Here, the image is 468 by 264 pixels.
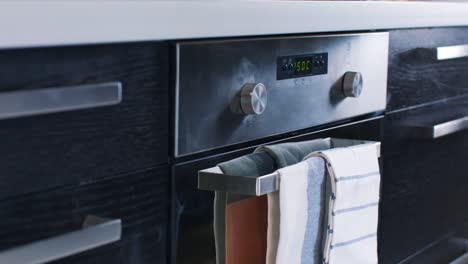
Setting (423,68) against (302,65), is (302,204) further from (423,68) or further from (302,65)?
(423,68)

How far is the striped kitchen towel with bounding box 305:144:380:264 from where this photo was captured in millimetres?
1165

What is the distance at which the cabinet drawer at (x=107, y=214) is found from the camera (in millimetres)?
847

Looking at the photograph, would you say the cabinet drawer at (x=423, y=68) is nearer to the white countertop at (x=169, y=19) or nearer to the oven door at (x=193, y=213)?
the white countertop at (x=169, y=19)

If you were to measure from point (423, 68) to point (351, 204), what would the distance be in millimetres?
601

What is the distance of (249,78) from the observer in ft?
3.81

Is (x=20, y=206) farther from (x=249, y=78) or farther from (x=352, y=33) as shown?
(x=352, y=33)

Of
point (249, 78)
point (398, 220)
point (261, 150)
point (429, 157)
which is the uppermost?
point (249, 78)

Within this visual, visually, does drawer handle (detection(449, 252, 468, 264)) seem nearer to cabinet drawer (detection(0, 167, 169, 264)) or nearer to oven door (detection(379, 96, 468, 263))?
oven door (detection(379, 96, 468, 263))

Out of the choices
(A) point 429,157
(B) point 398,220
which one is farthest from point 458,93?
(B) point 398,220

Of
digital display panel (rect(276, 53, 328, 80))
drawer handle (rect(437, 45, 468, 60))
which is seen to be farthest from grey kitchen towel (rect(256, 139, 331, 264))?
drawer handle (rect(437, 45, 468, 60))

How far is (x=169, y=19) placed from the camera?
3.24ft

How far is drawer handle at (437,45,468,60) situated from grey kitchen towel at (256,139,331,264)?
58cm

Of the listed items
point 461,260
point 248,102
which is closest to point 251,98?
point 248,102

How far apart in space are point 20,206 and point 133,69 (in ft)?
0.70
